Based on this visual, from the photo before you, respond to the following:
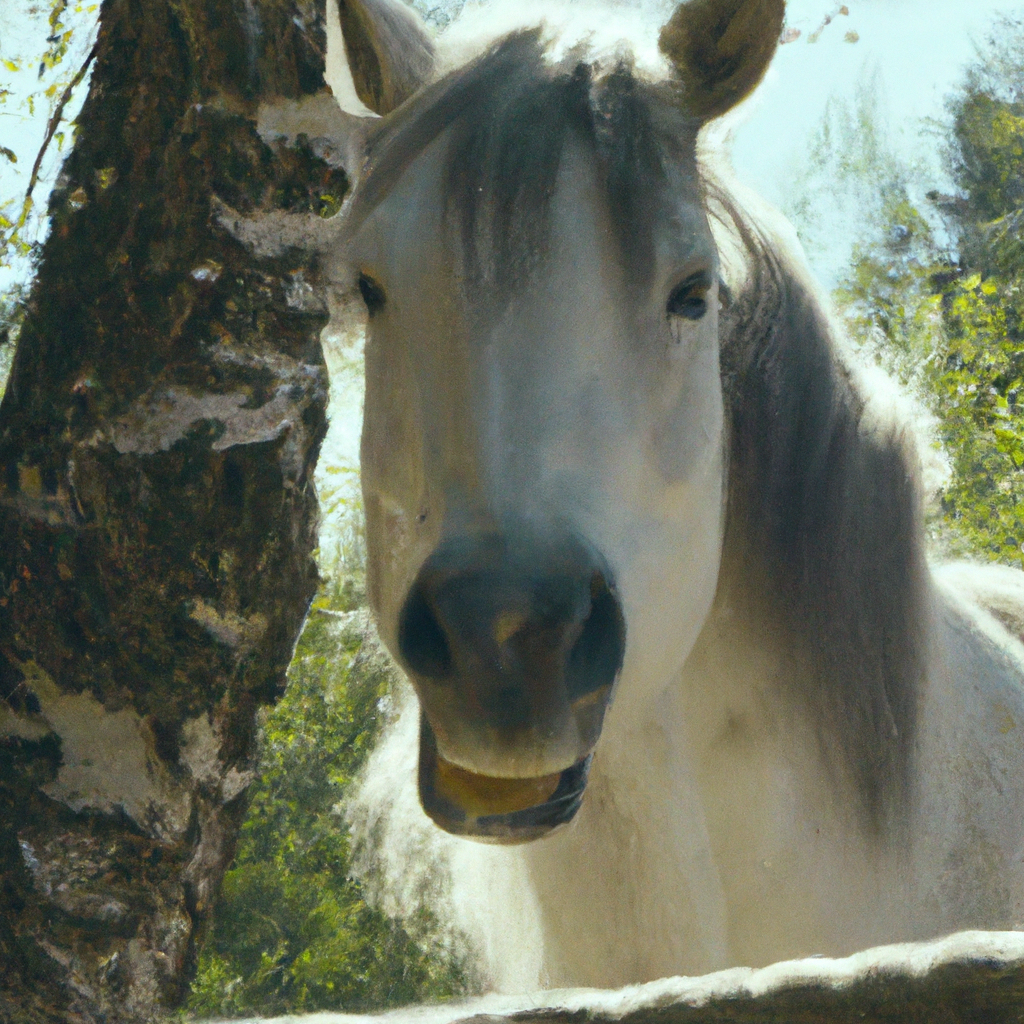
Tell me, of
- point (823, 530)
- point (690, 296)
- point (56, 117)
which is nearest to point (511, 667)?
point (690, 296)

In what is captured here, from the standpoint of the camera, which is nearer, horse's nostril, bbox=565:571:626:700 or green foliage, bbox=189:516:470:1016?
horse's nostril, bbox=565:571:626:700

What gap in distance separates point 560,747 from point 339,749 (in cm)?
323

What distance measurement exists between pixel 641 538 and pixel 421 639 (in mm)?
318

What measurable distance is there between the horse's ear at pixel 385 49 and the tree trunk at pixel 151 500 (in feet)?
0.78

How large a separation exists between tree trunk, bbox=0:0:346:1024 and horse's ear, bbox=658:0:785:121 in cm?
69

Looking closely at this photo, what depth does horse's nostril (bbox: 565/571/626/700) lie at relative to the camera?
1.10 metres

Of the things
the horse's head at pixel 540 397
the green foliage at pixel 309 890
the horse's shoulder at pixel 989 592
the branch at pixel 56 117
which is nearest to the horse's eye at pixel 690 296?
the horse's head at pixel 540 397

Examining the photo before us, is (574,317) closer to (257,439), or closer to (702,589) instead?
(702,589)

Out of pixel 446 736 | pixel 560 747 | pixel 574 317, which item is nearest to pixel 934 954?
pixel 560 747

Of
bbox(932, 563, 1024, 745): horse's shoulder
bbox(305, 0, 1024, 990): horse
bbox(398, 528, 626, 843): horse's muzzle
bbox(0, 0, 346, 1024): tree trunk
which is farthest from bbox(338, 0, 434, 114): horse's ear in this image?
bbox(932, 563, 1024, 745): horse's shoulder

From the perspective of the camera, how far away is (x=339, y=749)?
13.6ft

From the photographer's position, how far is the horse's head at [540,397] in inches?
42.6

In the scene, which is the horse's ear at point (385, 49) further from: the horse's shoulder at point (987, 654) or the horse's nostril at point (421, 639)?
the horse's shoulder at point (987, 654)

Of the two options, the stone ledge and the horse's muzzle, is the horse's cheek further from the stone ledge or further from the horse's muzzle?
the stone ledge
